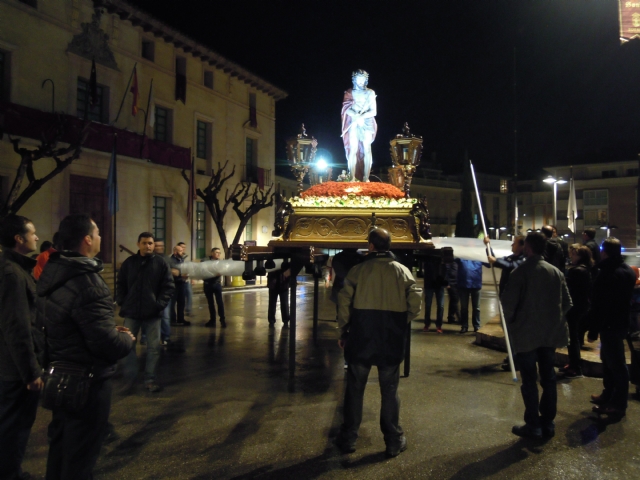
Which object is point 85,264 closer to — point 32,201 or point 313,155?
point 313,155

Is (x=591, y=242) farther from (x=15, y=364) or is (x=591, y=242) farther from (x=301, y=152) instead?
(x=15, y=364)

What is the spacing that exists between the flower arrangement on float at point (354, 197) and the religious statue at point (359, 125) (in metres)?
0.98

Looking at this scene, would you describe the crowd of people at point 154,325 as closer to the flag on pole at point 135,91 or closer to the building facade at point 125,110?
the building facade at point 125,110

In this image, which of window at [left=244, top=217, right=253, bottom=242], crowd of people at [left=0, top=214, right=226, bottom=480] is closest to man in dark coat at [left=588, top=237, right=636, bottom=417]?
crowd of people at [left=0, top=214, right=226, bottom=480]

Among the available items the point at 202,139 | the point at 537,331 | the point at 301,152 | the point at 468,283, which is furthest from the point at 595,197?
the point at 537,331

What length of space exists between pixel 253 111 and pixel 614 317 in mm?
24886

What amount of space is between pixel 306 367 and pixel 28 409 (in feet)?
14.5

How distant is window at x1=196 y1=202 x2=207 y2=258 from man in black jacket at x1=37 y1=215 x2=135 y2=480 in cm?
2164

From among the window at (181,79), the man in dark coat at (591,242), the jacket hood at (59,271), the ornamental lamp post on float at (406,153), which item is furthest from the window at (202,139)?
the jacket hood at (59,271)

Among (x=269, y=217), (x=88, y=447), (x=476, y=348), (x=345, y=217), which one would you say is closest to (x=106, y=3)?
(x=269, y=217)

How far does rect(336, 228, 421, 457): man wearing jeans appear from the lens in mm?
4230

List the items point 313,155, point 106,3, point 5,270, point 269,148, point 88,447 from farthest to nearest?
point 269,148 → point 106,3 → point 313,155 → point 5,270 → point 88,447

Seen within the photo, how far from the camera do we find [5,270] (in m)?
3.51

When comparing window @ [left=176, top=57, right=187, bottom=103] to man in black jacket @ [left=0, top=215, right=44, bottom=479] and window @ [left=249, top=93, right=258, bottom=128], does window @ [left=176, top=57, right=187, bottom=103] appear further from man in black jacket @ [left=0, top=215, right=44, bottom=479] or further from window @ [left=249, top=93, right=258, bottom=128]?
man in black jacket @ [left=0, top=215, right=44, bottom=479]
